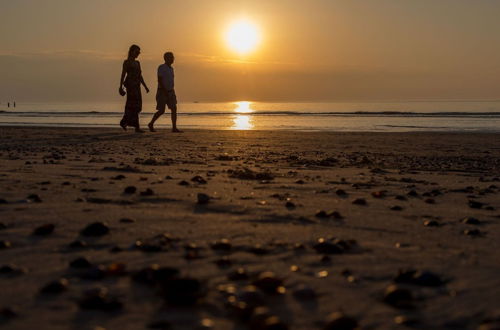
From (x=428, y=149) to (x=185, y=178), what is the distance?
760 cm

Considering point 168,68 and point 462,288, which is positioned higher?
point 168,68

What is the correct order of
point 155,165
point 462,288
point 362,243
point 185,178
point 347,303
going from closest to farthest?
point 347,303 → point 462,288 → point 362,243 → point 185,178 → point 155,165

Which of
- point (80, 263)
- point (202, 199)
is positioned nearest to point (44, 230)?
point (80, 263)

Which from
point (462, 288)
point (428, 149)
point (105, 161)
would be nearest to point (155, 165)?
point (105, 161)

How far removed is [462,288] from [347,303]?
1.79ft

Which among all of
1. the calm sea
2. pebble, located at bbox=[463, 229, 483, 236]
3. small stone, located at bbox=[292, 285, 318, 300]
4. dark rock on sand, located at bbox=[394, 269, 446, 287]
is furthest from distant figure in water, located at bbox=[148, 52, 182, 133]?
small stone, located at bbox=[292, 285, 318, 300]

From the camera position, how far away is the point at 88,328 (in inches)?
80.6

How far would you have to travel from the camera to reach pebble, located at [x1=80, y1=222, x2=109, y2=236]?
341 cm

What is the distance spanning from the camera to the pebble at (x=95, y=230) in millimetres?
3410

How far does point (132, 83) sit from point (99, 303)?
1265 centimetres

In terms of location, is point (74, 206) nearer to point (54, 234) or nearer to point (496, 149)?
point (54, 234)

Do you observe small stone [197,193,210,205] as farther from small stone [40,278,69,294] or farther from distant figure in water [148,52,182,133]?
distant figure in water [148,52,182,133]

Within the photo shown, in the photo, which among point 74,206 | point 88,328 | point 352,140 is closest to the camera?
point 88,328

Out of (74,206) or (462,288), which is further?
(74,206)
